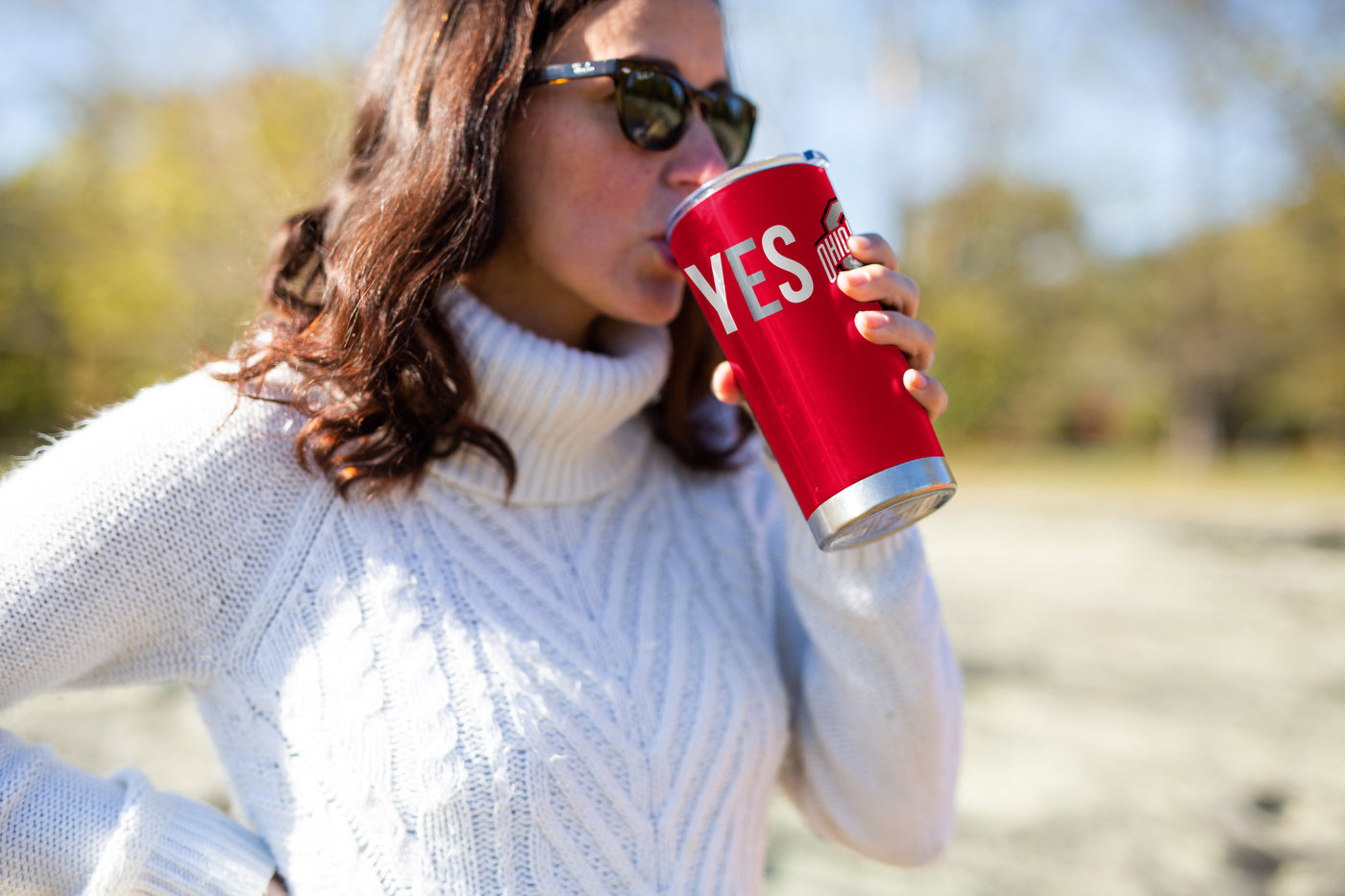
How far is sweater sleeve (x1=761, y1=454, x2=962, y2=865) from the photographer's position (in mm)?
1216

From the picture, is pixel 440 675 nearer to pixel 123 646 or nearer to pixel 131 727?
pixel 123 646

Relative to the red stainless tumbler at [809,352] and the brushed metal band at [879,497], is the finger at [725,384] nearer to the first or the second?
the red stainless tumbler at [809,352]

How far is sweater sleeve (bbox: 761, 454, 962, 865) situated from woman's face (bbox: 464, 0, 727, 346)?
330 mm

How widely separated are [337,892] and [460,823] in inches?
6.3

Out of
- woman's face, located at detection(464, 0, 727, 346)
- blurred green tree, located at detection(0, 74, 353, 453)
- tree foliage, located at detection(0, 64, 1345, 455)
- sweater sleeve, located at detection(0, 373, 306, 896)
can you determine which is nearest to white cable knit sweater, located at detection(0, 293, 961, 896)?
sweater sleeve, located at detection(0, 373, 306, 896)

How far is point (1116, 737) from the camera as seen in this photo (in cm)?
358

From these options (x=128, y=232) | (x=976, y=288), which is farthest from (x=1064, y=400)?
(x=128, y=232)

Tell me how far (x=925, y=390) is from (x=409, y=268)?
65 centimetres

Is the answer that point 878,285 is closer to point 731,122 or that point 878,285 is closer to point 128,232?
point 731,122

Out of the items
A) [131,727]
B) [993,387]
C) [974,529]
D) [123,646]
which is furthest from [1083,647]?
[993,387]

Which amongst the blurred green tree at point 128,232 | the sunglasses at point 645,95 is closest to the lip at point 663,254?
the sunglasses at point 645,95

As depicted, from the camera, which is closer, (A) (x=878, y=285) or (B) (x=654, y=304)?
(A) (x=878, y=285)

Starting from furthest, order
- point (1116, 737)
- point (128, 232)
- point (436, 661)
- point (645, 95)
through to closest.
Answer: point (128, 232) < point (1116, 737) < point (645, 95) < point (436, 661)

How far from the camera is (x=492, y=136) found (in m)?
1.17
